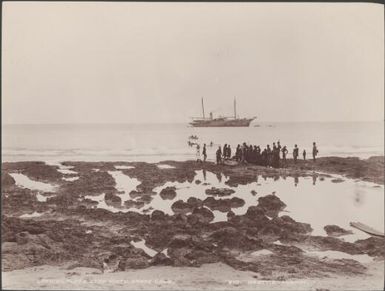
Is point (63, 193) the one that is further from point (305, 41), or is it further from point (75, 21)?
point (305, 41)

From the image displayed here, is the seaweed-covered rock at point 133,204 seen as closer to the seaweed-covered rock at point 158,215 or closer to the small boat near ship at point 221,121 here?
the seaweed-covered rock at point 158,215

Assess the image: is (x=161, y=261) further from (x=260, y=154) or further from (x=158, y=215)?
(x=260, y=154)

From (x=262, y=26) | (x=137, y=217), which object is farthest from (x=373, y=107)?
(x=137, y=217)

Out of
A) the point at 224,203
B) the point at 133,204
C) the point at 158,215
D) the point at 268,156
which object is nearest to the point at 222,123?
the point at 268,156

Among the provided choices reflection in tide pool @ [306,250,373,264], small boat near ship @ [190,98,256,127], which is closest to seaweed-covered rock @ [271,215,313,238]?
reflection in tide pool @ [306,250,373,264]

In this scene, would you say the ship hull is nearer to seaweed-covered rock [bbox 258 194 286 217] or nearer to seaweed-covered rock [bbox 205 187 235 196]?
seaweed-covered rock [bbox 205 187 235 196]

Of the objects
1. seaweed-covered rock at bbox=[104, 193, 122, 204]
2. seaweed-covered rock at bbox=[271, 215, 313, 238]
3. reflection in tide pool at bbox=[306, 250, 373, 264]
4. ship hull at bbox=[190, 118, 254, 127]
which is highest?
ship hull at bbox=[190, 118, 254, 127]
